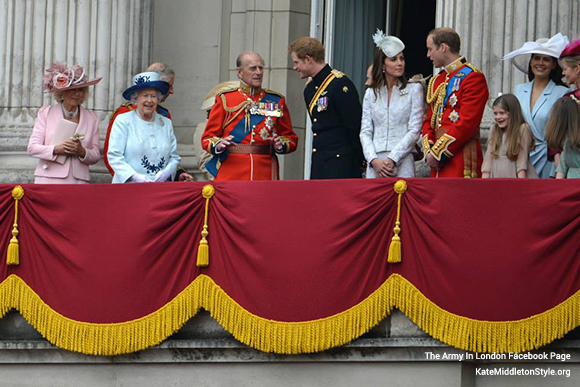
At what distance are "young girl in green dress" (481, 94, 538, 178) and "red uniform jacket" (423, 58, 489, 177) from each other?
19 cm

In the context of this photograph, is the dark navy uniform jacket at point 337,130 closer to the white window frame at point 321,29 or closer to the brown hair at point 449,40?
the brown hair at point 449,40

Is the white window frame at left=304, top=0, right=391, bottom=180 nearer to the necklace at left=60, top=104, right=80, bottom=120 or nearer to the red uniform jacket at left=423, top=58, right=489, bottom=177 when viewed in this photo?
the necklace at left=60, top=104, right=80, bottom=120

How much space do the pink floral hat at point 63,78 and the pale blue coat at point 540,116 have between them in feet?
11.7

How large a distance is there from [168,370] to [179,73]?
471 cm

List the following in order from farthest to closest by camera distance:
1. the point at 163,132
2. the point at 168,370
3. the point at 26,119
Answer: the point at 26,119
the point at 163,132
the point at 168,370

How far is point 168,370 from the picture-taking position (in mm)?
11648

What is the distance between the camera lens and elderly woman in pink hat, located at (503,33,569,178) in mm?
11930

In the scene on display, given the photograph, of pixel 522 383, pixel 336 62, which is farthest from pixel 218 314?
pixel 336 62

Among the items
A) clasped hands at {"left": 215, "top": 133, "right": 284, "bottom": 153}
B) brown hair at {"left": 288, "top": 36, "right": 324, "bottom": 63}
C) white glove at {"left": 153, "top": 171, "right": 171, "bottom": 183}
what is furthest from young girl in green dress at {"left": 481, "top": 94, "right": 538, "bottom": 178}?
white glove at {"left": 153, "top": 171, "right": 171, "bottom": 183}

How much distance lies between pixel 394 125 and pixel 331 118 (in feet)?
1.82

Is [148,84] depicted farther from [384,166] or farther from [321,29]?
[321,29]

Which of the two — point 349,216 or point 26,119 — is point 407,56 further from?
point 349,216

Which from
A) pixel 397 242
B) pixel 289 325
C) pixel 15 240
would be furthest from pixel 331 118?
pixel 15 240

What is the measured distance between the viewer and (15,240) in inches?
476
